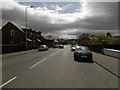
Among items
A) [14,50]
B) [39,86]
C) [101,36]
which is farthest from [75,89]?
Result: [101,36]

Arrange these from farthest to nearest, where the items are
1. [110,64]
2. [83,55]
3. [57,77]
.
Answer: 1. [83,55]
2. [110,64]
3. [57,77]

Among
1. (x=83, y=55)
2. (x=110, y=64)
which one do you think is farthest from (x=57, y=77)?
(x=83, y=55)

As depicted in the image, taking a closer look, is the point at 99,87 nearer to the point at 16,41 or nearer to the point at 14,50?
the point at 14,50

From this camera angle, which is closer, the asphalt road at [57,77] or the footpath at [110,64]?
the asphalt road at [57,77]

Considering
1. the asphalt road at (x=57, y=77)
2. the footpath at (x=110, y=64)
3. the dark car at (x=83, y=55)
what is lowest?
the footpath at (x=110, y=64)

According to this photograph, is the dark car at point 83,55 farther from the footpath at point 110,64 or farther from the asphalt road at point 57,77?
the asphalt road at point 57,77

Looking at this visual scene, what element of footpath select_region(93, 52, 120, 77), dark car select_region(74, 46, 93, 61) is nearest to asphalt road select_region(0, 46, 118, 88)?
footpath select_region(93, 52, 120, 77)

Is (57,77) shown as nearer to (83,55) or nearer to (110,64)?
(110,64)

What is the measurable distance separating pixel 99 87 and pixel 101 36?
98900mm

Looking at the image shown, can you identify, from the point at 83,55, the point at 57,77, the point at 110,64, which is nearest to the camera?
the point at 57,77

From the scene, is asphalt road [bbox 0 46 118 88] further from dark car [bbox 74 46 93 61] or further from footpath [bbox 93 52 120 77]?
dark car [bbox 74 46 93 61]

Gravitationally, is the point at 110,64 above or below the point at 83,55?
below

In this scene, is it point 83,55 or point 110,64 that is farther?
point 83,55

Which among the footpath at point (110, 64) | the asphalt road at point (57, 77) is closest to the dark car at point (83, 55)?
the footpath at point (110, 64)
